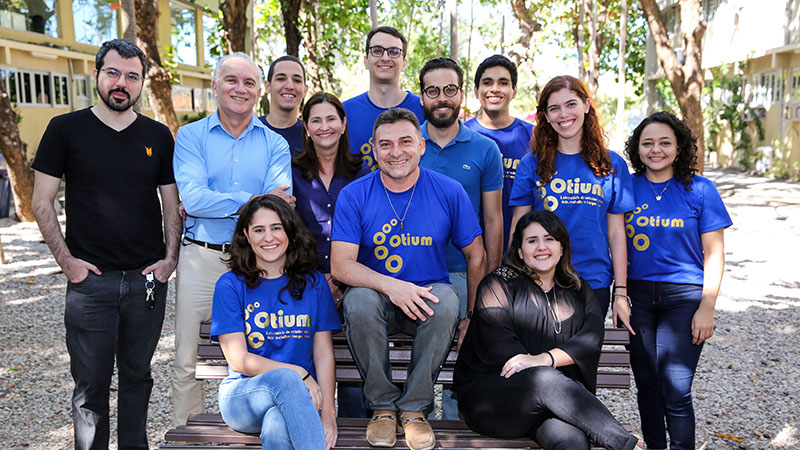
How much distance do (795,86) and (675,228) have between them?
2301 cm

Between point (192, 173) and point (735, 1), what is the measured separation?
89.6 feet

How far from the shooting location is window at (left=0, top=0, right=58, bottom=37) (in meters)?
21.9

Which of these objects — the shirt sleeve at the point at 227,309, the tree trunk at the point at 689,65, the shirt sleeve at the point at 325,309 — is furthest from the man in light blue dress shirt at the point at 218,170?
the tree trunk at the point at 689,65

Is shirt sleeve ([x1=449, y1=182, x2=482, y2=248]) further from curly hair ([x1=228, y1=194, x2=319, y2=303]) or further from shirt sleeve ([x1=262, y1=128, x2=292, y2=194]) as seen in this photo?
shirt sleeve ([x1=262, y1=128, x2=292, y2=194])

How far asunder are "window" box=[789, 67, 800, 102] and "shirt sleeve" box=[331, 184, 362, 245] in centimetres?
2363

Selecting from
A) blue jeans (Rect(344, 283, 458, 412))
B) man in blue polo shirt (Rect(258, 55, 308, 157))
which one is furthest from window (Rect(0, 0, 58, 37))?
blue jeans (Rect(344, 283, 458, 412))

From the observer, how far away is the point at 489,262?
4.00 meters

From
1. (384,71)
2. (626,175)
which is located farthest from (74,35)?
(626,175)

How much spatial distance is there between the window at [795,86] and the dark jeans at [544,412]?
23.6 m

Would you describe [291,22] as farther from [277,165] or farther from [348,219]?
[348,219]

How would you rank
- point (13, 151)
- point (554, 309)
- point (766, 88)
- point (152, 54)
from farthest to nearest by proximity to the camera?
point (766, 88)
point (13, 151)
point (152, 54)
point (554, 309)

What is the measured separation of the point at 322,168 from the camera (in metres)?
4.08

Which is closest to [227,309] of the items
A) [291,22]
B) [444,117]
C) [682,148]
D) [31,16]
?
[444,117]

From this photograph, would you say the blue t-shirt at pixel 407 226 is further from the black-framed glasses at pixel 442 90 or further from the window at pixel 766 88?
the window at pixel 766 88
